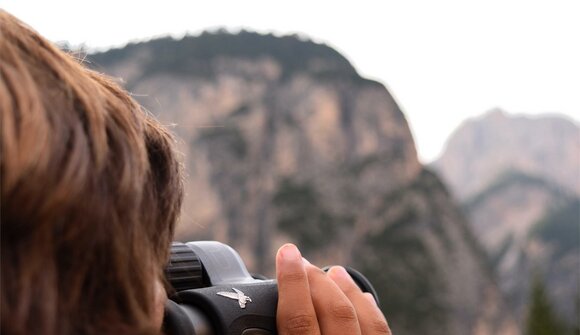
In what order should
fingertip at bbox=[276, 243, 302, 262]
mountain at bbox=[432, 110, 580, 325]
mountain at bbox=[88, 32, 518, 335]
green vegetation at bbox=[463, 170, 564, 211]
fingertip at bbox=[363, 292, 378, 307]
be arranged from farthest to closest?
green vegetation at bbox=[463, 170, 564, 211] → mountain at bbox=[432, 110, 580, 325] → mountain at bbox=[88, 32, 518, 335] → fingertip at bbox=[363, 292, 378, 307] → fingertip at bbox=[276, 243, 302, 262]

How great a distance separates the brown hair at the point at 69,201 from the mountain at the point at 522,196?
49.2m

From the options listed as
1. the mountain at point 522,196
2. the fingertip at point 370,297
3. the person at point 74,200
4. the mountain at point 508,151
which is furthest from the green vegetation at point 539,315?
the mountain at point 508,151

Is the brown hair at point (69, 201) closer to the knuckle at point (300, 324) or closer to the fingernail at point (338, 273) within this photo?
the knuckle at point (300, 324)

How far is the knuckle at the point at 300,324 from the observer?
2.80 ft

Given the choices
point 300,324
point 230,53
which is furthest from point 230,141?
point 300,324

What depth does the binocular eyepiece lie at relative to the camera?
29.8 inches

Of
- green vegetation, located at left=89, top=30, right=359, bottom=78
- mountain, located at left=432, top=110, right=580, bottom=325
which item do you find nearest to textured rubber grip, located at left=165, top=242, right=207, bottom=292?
mountain, located at left=432, top=110, right=580, bottom=325

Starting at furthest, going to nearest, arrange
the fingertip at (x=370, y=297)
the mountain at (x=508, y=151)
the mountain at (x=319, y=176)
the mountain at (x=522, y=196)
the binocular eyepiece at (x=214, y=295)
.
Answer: the mountain at (x=508, y=151), the mountain at (x=522, y=196), the mountain at (x=319, y=176), the fingertip at (x=370, y=297), the binocular eyepiece at (x=214, y=295)

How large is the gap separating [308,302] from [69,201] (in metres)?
0.40

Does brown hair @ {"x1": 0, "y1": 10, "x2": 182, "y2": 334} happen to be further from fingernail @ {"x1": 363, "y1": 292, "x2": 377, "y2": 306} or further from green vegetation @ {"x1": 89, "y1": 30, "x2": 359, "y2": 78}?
green vegetation @ {"x1": 89, "y1": 30, "x2": 359, "y2": 78}

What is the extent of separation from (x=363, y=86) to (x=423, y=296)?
649 inches

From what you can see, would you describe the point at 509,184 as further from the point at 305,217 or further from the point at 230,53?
the point at 305,217

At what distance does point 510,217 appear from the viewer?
247 feet

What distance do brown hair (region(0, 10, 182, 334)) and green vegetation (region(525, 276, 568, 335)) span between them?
23.0 m
